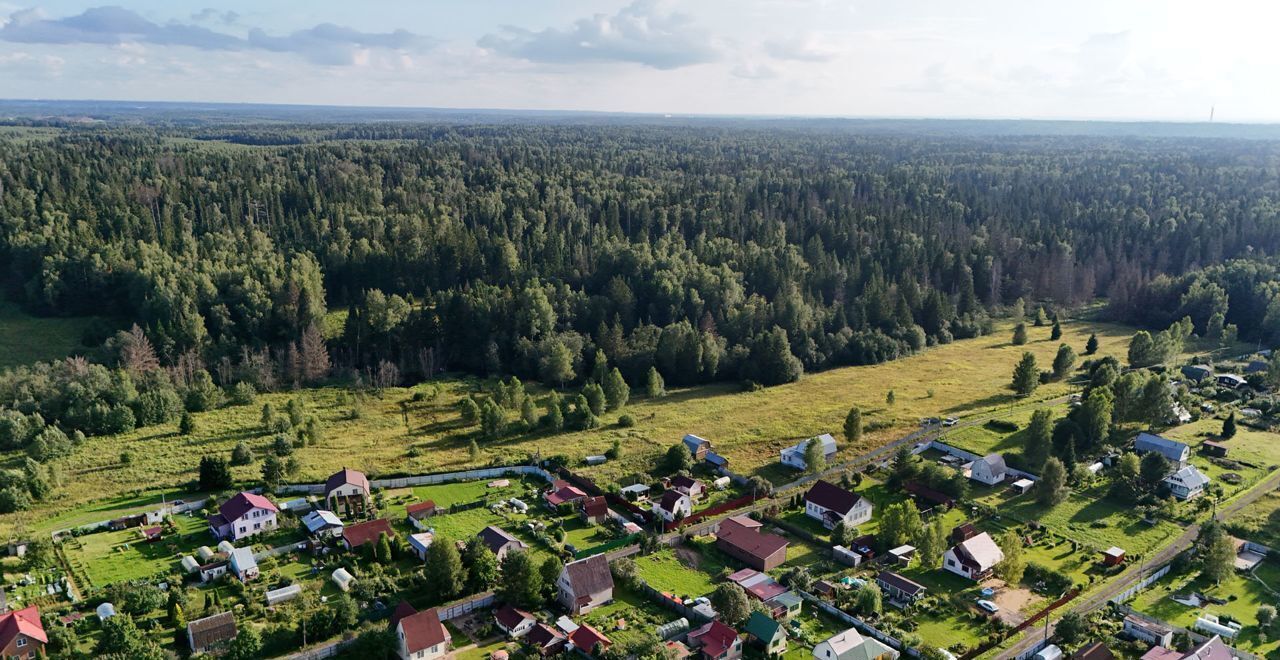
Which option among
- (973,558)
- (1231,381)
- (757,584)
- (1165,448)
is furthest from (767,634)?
(1231,381)

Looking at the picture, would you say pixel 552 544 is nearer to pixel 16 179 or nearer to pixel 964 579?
pixel 964 579

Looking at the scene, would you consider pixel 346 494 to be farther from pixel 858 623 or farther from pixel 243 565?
pixel 858 623

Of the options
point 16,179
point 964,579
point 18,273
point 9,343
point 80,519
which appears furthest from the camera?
point 16,179

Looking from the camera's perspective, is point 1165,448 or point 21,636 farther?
point 1165,448

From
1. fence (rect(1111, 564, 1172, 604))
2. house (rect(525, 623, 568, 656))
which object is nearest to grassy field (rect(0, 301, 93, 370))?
house (rect(525, 623, 568, 656))

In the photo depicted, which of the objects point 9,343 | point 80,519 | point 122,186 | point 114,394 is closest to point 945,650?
point 80,519

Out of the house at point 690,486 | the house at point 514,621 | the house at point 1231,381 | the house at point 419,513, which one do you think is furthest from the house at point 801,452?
the house at point 1231,381

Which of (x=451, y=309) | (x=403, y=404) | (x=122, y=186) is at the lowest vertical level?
(x=403, y=404)
